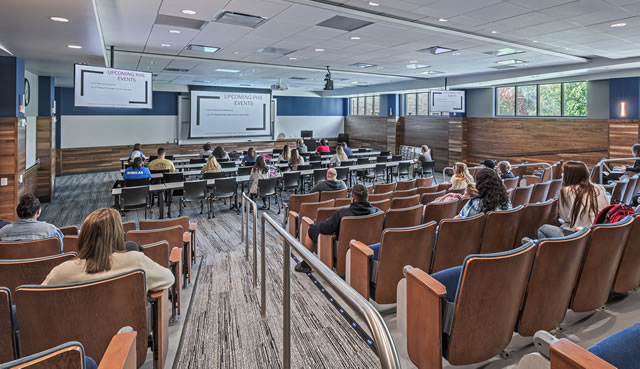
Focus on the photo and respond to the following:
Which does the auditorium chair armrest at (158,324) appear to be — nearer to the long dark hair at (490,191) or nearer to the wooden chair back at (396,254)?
the wooden chair back at (396,254)

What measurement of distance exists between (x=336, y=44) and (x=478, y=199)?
5.45 metres

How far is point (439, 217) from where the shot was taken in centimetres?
445

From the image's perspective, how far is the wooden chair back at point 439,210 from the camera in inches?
171

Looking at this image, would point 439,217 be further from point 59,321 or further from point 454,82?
point 454,82

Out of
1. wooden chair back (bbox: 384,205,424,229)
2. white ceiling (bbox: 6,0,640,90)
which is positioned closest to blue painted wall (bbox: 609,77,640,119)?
white ceiling (bbox: 6,0,640,90)

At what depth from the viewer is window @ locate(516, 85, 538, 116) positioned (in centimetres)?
1308

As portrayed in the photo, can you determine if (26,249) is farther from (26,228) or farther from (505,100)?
(505,100)

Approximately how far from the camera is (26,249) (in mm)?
3197

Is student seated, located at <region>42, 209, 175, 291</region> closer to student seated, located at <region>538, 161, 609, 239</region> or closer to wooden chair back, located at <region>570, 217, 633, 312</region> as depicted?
wooden chair back, located at <region>570, 217, 633, 312</region>

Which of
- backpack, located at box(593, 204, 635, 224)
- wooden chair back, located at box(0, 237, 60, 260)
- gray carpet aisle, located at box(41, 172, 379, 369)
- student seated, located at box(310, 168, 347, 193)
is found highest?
student seated, located at box(310, 168, 347, 193)

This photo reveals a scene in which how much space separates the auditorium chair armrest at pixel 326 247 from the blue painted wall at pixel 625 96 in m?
10.6

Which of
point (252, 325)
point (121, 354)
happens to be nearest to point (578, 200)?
point (252, 325)

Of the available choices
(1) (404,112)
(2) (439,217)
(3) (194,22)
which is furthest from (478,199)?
(1) (404,112)

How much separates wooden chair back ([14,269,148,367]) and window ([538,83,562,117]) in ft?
44.8
